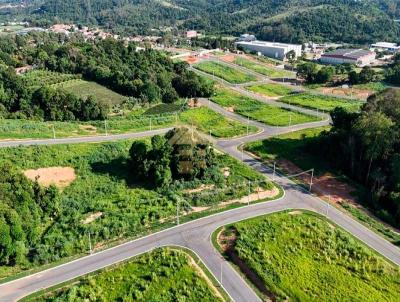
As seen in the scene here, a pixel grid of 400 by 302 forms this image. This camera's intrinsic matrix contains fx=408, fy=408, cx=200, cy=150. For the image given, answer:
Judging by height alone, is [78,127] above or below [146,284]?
above

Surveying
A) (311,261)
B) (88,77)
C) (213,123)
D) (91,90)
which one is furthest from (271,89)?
(311,261)

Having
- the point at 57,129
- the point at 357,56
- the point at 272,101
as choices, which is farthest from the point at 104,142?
the point at 357,56

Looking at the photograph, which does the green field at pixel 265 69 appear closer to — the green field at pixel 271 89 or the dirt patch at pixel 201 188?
the green field at pixel 271 89

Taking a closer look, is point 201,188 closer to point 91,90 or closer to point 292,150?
point 292,150

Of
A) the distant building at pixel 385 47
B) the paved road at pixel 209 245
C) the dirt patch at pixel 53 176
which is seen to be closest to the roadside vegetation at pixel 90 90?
the dirt patch at pixel 53 176

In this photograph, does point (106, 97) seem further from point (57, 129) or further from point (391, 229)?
point (391, 229)

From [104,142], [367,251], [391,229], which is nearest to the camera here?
[367,251]
